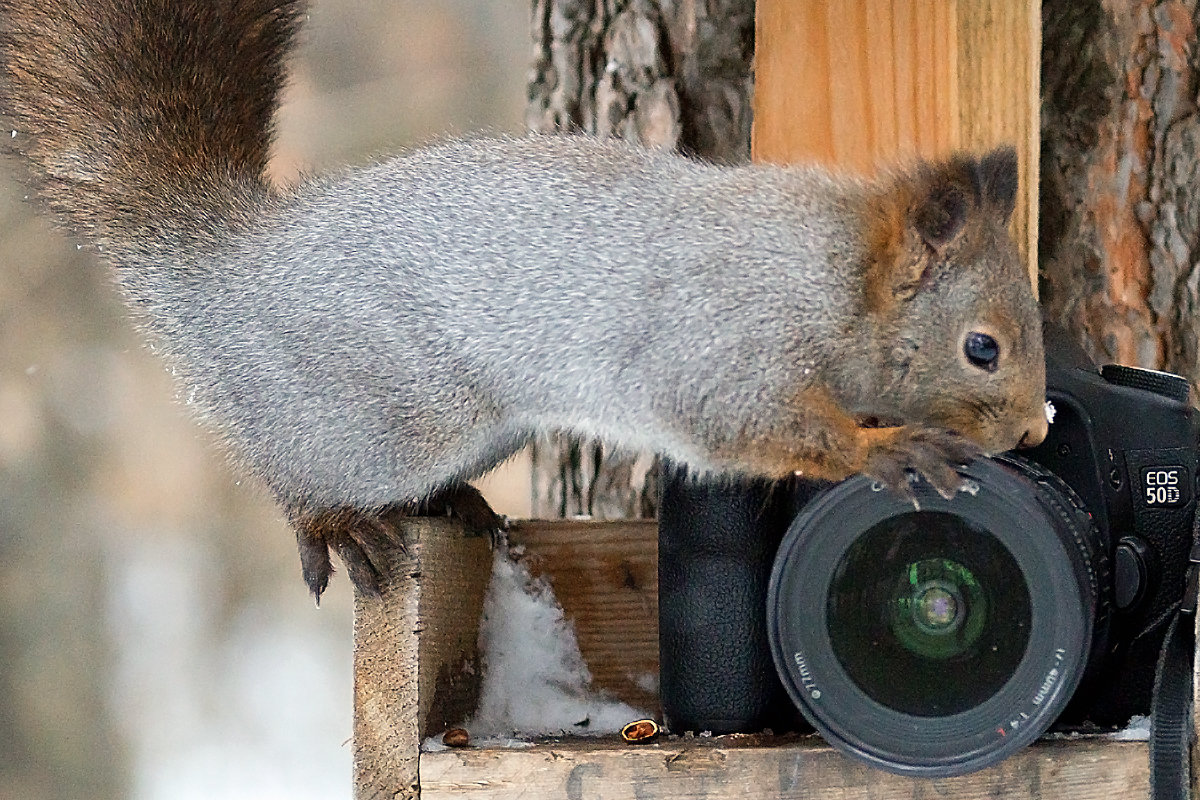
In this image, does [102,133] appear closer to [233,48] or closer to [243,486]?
[233,48]

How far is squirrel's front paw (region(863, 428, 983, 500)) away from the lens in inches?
37.5

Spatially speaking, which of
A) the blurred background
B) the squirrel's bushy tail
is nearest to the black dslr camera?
the squirrel's bushy tail

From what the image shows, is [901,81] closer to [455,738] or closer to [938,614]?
[938,614]

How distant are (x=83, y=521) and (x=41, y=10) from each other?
5.41ft

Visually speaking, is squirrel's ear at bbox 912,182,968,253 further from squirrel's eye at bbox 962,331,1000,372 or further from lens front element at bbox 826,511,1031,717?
lens front element at bbox 826,511,1031,717

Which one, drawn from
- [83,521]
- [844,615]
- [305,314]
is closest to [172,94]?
[305,314]

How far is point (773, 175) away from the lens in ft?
3.84

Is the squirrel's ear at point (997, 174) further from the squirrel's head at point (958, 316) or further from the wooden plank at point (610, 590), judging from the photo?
the wooden plank at point (610, 590)

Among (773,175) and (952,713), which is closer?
(952,713)

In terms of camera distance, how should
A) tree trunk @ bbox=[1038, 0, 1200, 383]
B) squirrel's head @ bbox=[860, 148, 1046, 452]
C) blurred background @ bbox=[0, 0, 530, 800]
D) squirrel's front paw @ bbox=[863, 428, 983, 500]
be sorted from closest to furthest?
squirrel's front paw @ bbox=[863, 428, 983, 500]
squirrel's head @ bbox=[860, 148, 1046, 452]
tree trunk @ bbox=[1038, 0, 1200, 383]
blurred background @ bbox=[0, 0, 530, 800]

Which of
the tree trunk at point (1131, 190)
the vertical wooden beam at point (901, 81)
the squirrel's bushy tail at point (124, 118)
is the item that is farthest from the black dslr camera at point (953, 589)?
the squirrel's bushy tail at point (124, 118)

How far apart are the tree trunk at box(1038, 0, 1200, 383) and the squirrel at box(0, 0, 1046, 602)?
47 cm

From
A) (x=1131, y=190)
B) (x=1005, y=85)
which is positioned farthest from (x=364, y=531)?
(x=1131, y=190)

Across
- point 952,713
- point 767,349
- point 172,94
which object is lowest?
point 952,713
